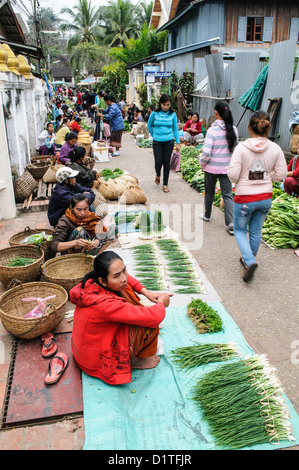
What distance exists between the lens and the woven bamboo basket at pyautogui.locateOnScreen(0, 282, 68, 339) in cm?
310

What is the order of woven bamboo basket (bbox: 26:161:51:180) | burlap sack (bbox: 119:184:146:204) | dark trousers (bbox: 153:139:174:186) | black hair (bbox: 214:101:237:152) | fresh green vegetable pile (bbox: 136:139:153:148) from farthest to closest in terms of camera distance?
fresh green vegetable pile (bbox: 136:139:153:148), woven bamboo basket (bbox: 26:161:51:180), dark trousers (bbox: 153:139:174:186), burlap sack (bbox: 119:184:146:204), black hair (bbox: 214:101:237:152)

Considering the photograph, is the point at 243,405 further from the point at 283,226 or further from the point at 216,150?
the point at 216,150

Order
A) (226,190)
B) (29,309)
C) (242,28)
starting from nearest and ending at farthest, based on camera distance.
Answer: (29,309) → (226,190) → (242,28)

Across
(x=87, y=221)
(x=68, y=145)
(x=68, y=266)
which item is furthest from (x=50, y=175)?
(x=68, y=266)

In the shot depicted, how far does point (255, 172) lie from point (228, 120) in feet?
4.74

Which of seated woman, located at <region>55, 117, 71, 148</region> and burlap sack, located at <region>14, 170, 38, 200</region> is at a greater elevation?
seated woman, located at <region>55, 117, 71, 148</region>

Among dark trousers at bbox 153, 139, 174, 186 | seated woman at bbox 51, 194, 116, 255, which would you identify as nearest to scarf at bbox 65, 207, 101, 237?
seated woman at bbox 51, 194, 116, 255

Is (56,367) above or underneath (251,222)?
underneath

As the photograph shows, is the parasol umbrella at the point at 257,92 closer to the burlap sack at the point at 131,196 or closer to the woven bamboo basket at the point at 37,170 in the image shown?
the burlap sack at the point at 131,196

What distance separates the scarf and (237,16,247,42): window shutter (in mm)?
A: 15979

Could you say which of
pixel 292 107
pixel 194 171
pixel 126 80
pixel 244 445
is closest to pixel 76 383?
pixel 244 445

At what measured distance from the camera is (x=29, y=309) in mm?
3650

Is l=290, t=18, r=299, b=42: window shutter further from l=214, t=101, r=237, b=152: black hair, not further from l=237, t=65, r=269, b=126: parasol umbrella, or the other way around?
l=214, t=101, r=237, b=152: black hair

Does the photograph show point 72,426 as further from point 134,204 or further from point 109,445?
point 134,204
